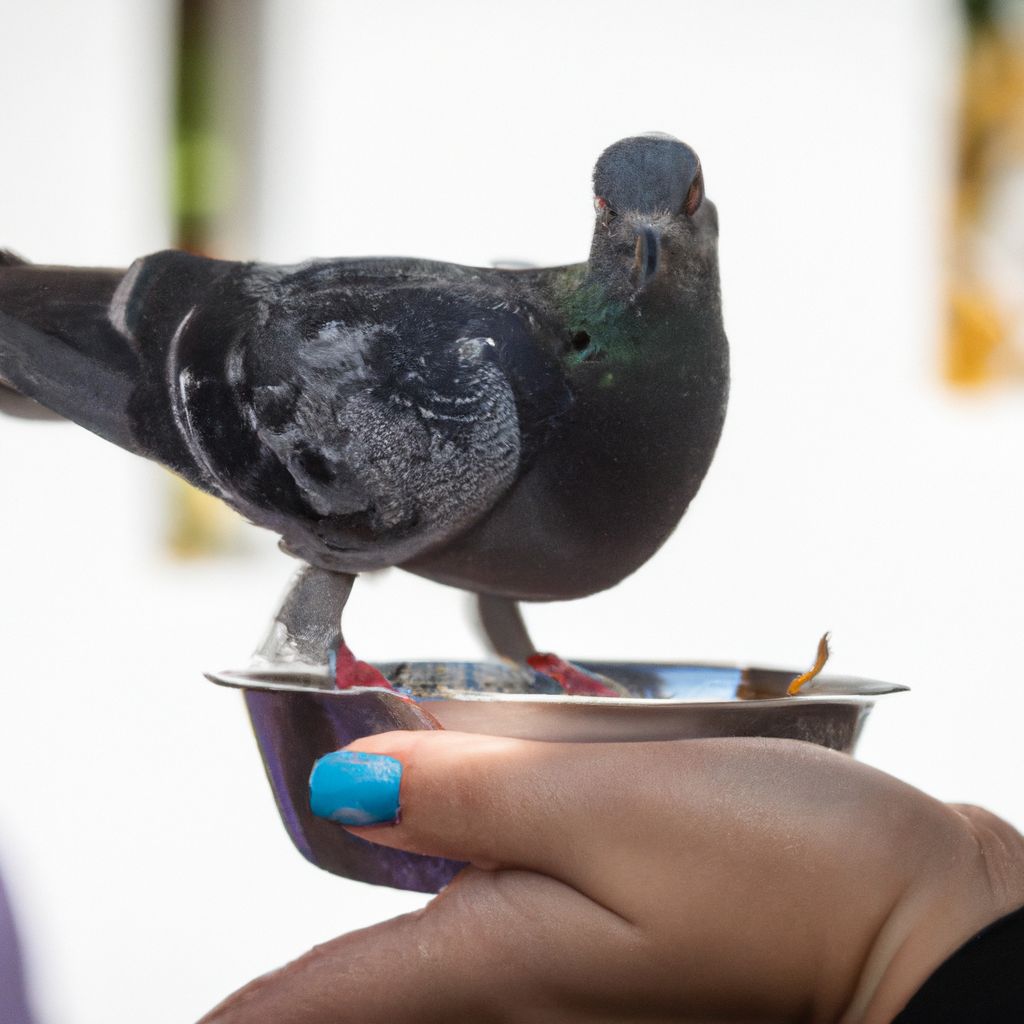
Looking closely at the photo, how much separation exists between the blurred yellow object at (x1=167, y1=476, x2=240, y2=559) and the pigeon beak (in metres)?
3.30

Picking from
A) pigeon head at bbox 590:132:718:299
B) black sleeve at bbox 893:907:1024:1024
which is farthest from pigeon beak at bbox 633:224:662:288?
black sleeve at bbox 893:907:1024:1024

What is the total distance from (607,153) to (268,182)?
3148 millimetres

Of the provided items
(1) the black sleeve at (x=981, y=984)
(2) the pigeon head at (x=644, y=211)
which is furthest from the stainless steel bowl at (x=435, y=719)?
(2) the pigeon head at (x=644, y=211)

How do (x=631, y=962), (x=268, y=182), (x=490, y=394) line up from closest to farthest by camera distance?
(x=631, y=962) → (x=490, y=394) → (x=268, y=182)

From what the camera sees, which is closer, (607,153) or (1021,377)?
(607,153)

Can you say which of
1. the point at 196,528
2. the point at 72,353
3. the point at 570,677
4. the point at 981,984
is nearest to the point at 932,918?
the point at 981,984

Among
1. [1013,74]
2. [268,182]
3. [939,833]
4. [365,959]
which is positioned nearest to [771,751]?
[939,833]

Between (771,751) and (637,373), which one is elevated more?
(637,373)

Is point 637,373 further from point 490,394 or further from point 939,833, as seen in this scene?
point 939,833

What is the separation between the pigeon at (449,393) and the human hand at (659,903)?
18cm

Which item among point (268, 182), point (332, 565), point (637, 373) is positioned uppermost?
point (268, 182)

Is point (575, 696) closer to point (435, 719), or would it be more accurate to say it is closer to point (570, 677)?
point (435, 719)

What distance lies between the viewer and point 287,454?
2.25 feet

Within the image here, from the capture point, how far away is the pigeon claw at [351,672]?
691 mm
